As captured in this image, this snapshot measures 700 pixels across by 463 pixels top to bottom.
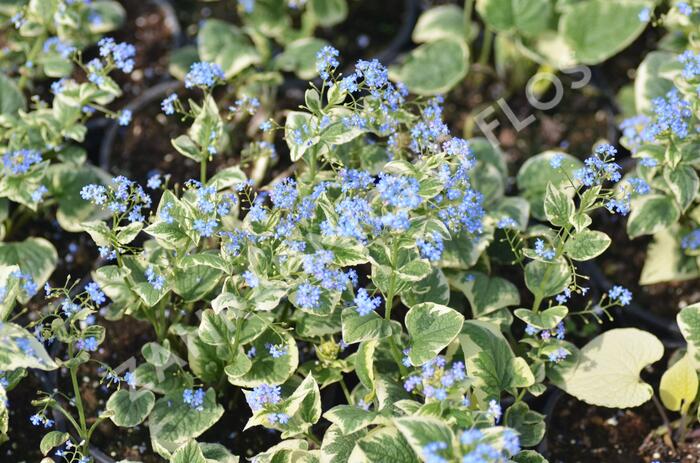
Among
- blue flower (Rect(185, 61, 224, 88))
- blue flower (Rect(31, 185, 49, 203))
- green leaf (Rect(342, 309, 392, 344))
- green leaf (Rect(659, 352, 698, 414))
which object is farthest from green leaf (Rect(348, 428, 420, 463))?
blue flower (Rect(31, 185, 49, 203))

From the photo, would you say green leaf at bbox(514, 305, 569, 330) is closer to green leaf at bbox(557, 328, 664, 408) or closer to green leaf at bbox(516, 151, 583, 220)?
green leaf at bbox(557, 328, 664, 408)

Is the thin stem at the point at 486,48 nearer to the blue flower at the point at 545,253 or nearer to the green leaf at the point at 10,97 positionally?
the blue flower at the point at 545,253

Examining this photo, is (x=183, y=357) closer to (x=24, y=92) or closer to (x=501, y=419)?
(x=501, y=419)

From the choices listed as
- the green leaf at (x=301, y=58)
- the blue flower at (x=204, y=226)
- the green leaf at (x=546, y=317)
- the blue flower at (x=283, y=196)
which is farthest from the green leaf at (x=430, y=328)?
the green leaf at (x=301, y=58)

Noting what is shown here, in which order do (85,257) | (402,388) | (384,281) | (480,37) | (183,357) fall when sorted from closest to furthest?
(384,281) < (402,388) < (183,357) < (85,257) < (480,37)

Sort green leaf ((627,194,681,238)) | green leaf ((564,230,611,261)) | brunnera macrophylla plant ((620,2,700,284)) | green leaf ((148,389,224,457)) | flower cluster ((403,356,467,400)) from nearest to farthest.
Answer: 1. flower cluster ((403,356,467,400))
2. green leaf ((564,230,611,261))
3. green leaf ((148,389,224,457))
4. brunnera macrophylla plant ((620,2,700,284))
5. green leaf ((627,194,681,238))

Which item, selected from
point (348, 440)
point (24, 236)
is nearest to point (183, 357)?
point (348, 440)
